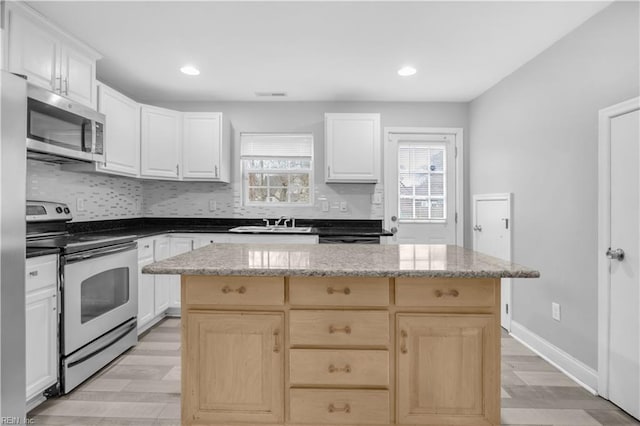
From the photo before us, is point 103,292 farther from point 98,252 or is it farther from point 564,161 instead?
point 564,161

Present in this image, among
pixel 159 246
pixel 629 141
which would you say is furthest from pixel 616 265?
pixel 159 246

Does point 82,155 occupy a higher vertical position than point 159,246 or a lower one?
higher

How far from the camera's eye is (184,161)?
3863 millimetres

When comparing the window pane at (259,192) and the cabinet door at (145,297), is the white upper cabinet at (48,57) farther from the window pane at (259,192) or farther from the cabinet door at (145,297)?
the window pane at (259,192)

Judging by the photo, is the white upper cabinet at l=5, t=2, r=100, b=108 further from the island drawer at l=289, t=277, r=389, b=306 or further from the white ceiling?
the island drawer at l=289, t=277, r=389, b=306

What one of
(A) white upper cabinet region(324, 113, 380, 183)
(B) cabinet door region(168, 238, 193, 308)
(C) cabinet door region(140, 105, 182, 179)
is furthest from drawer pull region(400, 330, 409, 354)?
(C) cabinet door region(140, 105, 182, 179)

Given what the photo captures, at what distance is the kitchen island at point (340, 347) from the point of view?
1.53 m

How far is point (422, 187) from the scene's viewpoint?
4242mm

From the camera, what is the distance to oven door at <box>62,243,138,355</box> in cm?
212

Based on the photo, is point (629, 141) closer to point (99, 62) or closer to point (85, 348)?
point (85, 348)

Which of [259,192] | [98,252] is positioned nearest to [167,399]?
[98,252]

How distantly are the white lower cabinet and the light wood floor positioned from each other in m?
0.20

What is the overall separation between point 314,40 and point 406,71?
41.0 inches

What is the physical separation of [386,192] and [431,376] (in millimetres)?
2880
